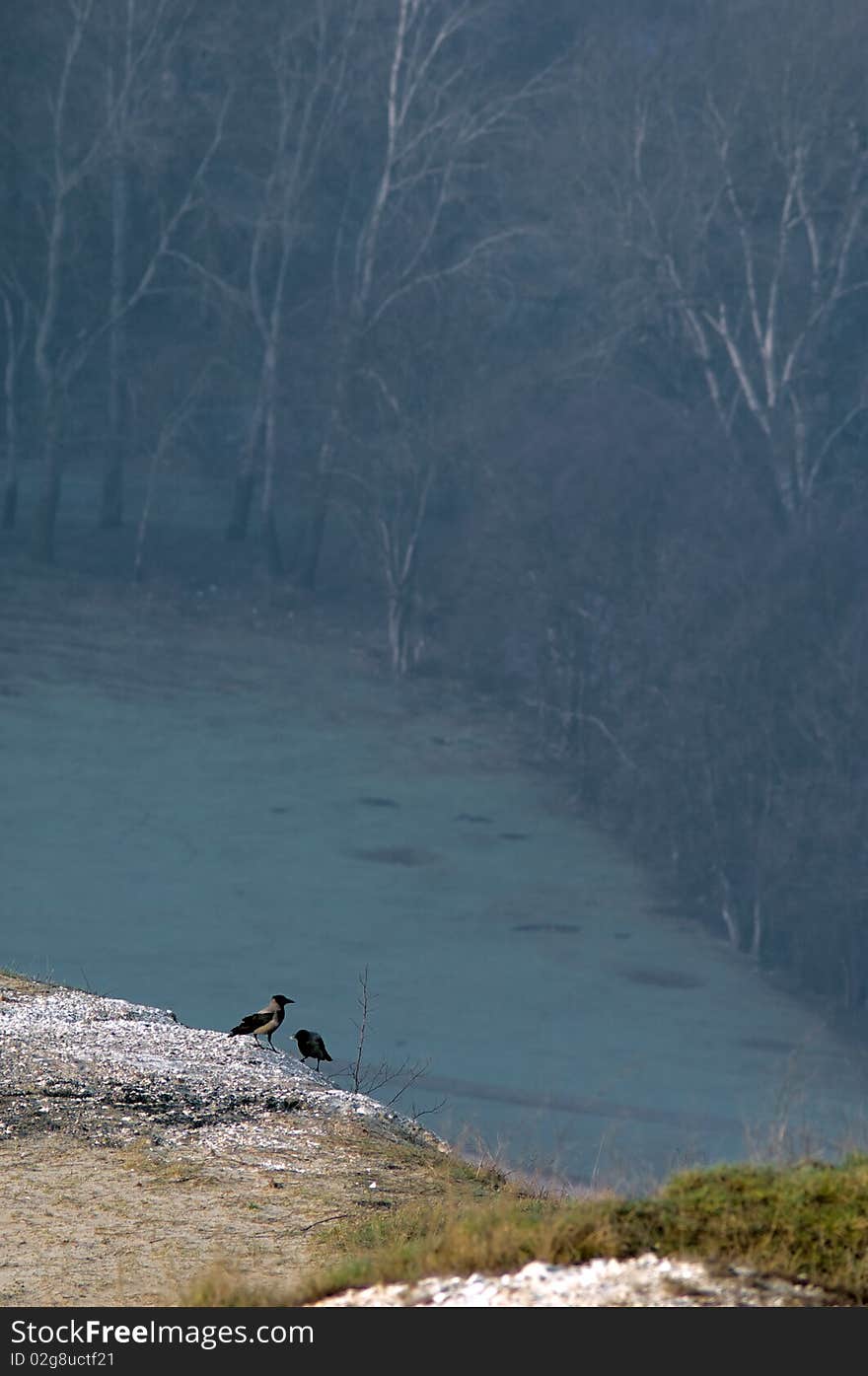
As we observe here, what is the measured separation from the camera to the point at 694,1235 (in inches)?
180

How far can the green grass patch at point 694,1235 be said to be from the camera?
174 inches

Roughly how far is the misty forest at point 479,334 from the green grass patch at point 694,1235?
27985 millimetres

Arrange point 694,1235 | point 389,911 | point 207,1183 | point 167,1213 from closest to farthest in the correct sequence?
point 694,1235
point 167,1213
point 207,1183
point 389,911

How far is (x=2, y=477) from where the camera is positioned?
44.5 m

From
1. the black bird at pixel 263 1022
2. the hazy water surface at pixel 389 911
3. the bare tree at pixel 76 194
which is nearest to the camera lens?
the black bird at pixel 263 1022

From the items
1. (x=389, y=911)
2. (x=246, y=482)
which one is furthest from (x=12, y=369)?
(x=389, y=911)

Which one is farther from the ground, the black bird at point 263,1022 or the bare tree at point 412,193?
A: the bare tree at point 412,193

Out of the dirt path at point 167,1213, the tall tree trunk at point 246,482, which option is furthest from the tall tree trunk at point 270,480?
the dirt path at point 167,1213

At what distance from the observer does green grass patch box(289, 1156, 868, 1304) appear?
442 cm

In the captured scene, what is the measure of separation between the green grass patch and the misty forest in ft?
91.8

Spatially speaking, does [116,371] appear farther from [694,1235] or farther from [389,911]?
[694,1235]

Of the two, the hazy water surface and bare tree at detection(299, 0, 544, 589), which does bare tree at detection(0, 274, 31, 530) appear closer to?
the hazy water surface

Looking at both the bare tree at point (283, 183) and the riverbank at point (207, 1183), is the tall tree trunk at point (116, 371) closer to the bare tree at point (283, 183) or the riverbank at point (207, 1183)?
the bare tree at point (283, 183)

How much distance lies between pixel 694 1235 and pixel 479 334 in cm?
3815
